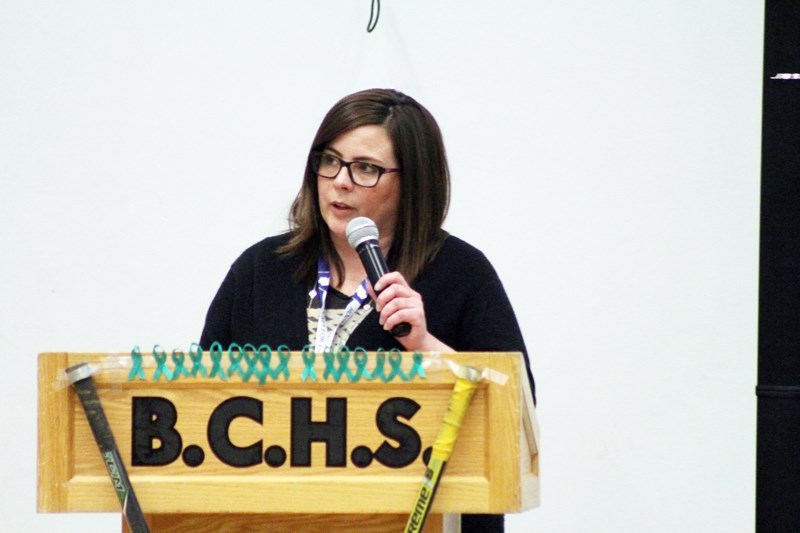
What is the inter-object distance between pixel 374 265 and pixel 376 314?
0.96 feet

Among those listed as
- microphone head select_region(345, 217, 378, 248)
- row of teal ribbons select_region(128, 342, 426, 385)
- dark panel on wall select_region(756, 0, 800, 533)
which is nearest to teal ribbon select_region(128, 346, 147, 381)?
row of teal ribbons select_region(128, 342, 426, 385)

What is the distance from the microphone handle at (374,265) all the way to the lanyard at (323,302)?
24 centimetres

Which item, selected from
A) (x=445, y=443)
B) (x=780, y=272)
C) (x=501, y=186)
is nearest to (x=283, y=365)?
(x=445, y=443)

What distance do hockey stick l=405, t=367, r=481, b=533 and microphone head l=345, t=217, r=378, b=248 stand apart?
547 mm

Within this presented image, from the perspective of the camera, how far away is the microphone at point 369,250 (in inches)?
82.2

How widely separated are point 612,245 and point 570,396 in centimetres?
43

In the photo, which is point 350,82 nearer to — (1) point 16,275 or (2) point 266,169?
(2) point 266,169

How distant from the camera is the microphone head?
221 cm

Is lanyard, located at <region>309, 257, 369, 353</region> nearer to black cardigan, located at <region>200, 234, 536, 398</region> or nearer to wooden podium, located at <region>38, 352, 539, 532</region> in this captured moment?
black cardigan, located at <region>200, 234, 536, 398</region>

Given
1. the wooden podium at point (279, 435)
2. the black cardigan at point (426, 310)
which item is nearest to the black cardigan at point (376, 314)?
the black cardigan at point (426, 310)

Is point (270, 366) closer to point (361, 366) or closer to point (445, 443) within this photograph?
point (361, 366)

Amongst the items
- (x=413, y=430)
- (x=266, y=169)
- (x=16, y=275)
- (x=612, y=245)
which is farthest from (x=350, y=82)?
(x=413, y=430)

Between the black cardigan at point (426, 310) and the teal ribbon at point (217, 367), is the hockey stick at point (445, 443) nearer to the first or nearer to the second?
the teal ribbon at point (217, 367)

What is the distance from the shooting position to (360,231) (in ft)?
7.30
